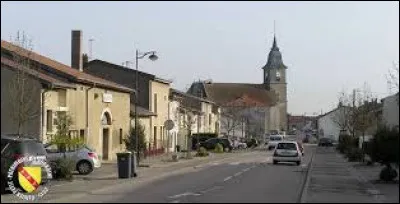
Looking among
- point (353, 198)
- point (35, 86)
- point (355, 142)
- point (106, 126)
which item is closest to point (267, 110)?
point (355, 142)

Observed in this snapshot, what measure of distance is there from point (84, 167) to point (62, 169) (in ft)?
14.6

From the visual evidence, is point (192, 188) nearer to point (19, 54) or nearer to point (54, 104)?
point (19, 54)

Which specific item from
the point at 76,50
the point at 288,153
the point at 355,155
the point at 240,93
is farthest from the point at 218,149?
the point at 240,93

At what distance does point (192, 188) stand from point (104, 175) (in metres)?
8.32

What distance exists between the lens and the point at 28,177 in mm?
20984

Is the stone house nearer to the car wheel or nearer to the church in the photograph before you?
the car wheel

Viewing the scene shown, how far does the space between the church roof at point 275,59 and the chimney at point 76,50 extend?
394 feet

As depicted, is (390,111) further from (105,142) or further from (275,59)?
(275,59)

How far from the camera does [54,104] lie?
3644 centimetres

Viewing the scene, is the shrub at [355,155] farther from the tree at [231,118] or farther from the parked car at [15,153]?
the tree at [231,118]

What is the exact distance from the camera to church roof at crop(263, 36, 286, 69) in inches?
6629

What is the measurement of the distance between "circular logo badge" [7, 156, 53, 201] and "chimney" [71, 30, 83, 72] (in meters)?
29.9

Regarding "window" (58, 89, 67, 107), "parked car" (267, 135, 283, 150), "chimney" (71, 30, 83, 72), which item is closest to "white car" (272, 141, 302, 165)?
"window" (58, 89, 67, 107)

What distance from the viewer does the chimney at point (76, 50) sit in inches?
2013
